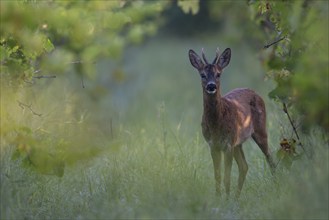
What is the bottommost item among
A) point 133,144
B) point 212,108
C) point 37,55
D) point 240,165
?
point 240,165

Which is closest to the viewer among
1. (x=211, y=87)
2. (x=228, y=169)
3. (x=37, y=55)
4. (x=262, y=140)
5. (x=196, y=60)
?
(x=37, y=55)

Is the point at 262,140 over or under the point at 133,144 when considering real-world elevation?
under

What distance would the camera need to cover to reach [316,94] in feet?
21.4

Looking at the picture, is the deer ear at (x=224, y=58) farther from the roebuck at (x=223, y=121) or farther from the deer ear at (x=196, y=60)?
the deer ear at (x=196, y=60)

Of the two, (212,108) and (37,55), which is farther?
(212,108)

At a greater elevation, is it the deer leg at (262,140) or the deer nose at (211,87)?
the deer nose at (211,87)

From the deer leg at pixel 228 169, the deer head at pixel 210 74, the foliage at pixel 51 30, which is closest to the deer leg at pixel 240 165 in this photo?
the deer leg at pixel 228 169

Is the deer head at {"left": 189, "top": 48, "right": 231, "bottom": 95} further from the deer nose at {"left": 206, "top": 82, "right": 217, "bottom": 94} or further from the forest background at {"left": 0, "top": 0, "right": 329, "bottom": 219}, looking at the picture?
the forest background at {"left": 0, "top": 0, "right": 329, "bottom": 219}

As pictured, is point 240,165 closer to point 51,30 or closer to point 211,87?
point 211,87

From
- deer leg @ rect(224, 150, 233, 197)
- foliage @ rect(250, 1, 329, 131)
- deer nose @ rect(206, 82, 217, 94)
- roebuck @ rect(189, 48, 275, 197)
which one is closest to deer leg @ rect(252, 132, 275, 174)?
roebuck @ rect(189, 48, 275, 197)

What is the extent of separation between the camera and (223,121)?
9.80 meters

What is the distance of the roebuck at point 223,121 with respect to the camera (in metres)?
9.65

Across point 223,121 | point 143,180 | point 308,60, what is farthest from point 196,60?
point 308,60

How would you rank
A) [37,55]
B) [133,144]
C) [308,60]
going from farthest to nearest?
[133,144] < [37,55] < [308,60]
